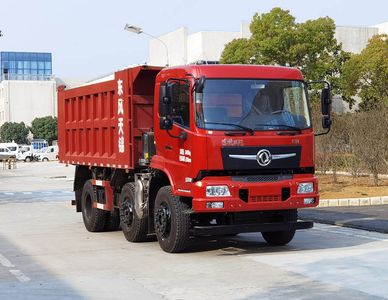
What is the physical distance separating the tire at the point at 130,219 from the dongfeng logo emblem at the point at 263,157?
2.48m

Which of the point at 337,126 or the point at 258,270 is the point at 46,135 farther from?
the point at 258,270

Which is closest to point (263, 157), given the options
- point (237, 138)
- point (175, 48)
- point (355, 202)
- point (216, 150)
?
point (237, 138)

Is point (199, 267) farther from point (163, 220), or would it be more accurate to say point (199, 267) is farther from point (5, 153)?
point (5, 153)

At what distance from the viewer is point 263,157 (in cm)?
986

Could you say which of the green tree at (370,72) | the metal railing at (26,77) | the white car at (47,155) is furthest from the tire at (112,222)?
the metal railing at (26,77)

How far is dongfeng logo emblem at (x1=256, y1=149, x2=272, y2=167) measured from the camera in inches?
387

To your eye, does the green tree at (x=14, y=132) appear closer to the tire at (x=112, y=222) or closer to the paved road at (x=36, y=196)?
the paved road at (x=36, y=196)

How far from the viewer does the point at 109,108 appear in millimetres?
12312

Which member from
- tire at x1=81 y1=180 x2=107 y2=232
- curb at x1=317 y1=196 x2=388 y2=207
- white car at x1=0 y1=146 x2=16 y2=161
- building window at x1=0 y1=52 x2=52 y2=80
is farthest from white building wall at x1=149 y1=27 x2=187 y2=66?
building window at x1=0 y1=52 x2=52 y2=80

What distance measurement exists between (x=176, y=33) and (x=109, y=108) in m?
56.0

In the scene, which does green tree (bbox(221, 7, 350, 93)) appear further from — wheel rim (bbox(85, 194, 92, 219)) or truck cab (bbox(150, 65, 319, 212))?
truck cab (bbox(150, 65, 319, 212))

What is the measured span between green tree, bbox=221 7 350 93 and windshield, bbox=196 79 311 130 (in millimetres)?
33913

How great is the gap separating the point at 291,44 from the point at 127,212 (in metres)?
34.6

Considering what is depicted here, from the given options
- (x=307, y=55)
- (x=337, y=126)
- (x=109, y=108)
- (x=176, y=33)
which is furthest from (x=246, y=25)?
(x=109, y=108)
